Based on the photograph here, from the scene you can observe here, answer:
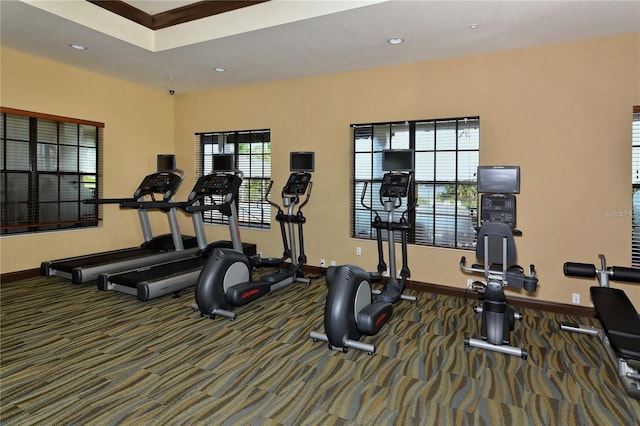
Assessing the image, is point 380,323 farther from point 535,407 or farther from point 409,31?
point 409,31

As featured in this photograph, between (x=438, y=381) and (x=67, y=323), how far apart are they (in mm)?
3487

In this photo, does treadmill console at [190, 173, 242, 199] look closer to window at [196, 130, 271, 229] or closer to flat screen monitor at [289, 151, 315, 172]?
flat screen monitor at [289, 151, 315, 172]

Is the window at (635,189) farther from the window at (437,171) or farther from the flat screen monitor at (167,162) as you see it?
the flat screen monitor at (167,162)

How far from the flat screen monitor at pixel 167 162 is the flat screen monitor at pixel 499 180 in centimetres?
438

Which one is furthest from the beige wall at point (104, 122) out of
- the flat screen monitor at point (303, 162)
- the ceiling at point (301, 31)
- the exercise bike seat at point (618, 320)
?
the exercise bike seat at point (618, 320)

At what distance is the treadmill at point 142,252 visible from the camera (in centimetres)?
504

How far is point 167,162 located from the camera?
6.09 meters

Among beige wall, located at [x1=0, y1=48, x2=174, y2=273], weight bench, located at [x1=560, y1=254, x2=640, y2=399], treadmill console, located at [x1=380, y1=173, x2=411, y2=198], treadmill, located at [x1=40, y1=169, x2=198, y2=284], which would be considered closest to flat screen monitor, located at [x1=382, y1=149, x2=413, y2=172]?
treadmill console, located at [x1=380, y1=173, x2=411, y2=198]

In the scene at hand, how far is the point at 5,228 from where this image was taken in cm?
517

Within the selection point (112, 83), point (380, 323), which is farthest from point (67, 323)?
point (112, 83)

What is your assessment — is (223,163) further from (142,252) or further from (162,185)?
(142,252)

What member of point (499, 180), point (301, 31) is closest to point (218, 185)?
point (301, 31)

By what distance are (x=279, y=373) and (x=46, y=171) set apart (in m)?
4.78

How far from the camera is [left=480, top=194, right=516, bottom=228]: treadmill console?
388 centimetres
